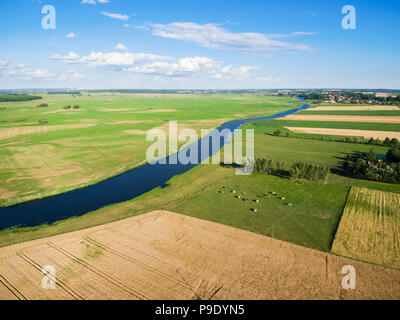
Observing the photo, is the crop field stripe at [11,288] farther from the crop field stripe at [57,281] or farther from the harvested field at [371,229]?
the harvested field at [371,229]

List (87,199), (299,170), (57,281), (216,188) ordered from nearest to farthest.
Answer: (57,281) < (87,199) < (216,188) < (299,170)

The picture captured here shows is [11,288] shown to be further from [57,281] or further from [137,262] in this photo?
[137,262]

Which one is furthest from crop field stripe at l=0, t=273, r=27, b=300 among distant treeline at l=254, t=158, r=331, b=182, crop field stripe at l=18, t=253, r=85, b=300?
distant treeline at l=254, t=158, r=331, b=182

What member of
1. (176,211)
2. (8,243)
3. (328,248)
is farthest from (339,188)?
(8,243)

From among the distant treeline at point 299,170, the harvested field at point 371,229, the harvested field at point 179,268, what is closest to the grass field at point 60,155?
the harvested field at point 179,268

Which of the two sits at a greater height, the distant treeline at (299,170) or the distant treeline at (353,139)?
the distant treeline at (353,139)

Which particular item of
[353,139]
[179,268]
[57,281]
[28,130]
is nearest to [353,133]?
[353,139]

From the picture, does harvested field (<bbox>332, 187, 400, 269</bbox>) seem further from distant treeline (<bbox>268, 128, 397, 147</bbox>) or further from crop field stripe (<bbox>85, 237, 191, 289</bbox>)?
distant treeline (<bbox>268, 128, 397, 147</bbox>)
